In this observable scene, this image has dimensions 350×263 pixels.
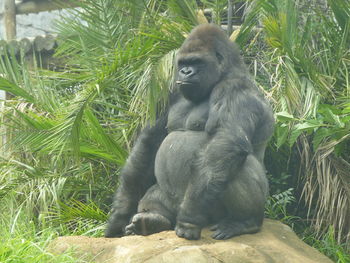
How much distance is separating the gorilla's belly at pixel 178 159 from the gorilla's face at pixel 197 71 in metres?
0.31

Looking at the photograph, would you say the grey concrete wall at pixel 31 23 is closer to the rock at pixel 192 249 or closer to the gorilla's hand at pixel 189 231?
the rock at pixel 192 249

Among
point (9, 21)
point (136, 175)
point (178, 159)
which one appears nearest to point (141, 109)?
point (136, 175)

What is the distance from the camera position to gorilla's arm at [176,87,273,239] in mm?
4504

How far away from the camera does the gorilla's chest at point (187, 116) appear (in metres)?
4.90

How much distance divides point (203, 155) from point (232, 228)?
1.80 feet

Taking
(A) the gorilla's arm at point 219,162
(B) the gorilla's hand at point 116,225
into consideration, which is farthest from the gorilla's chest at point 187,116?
(B) the gorilla's hand at point 116,225

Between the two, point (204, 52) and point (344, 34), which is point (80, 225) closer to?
point (204, 52)

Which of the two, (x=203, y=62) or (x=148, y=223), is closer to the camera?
(x=148, y=223)

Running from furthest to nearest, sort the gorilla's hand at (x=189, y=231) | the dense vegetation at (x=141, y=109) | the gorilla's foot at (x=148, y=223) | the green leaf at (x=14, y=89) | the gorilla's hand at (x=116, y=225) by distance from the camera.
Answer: the green leaf at (x=14, y=89) → the dense vegetation at (x=141, y=109) → the gorilla's hand at (x=116, y=225) → the gorilla's foot at (x=148, y=223) → the gorilla's hand at (x=189, y=231)

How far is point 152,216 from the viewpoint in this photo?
473 centimetres

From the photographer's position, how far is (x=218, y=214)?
4805 mm

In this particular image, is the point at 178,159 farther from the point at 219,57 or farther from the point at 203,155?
the point at 219,57

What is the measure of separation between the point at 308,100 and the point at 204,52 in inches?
49.0

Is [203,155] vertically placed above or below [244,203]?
above
